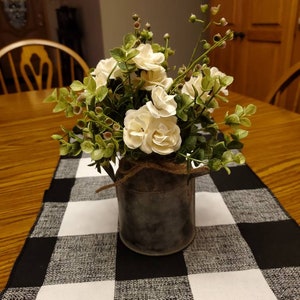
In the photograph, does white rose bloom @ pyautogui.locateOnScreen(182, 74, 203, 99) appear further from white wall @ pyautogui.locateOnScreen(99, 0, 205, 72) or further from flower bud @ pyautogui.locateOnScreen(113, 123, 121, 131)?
white wall @ pyautogui.locateOnScreen(99, 0, 205, 72)

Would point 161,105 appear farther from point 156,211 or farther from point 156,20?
point 156,20

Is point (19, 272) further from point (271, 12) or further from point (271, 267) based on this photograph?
point (271, 12)

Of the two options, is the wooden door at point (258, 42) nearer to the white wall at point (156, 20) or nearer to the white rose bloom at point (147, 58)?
the white wall at point (156, 20)

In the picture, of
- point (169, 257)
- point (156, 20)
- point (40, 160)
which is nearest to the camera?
point (169, 257)

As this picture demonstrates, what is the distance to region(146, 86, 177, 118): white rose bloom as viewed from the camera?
1.11 feet

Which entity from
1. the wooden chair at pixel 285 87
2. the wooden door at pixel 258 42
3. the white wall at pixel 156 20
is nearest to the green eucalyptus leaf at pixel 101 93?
the wooden chair at pixel 285 87

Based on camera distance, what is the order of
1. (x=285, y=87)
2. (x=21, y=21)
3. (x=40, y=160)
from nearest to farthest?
(x=40, y=160), (x=285, y=87), (x=21, y=21)

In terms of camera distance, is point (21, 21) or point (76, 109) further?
point (21, 21)

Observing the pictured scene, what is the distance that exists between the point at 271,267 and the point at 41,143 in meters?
0.66

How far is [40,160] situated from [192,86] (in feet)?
1.66

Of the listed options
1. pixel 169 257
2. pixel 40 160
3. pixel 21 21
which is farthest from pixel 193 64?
pixel 21 21

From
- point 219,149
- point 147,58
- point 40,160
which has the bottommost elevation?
point 40,160

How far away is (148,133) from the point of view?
1.14 ft

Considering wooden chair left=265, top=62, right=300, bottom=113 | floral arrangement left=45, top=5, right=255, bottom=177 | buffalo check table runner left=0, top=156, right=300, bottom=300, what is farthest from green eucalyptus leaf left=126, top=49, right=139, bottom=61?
wooden chair left=265, top=62, right=300, bottom=113
